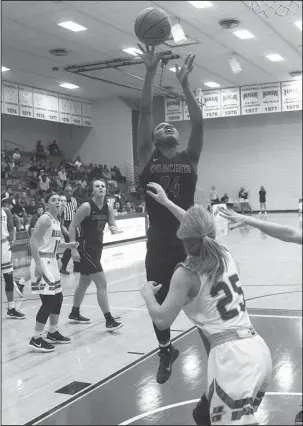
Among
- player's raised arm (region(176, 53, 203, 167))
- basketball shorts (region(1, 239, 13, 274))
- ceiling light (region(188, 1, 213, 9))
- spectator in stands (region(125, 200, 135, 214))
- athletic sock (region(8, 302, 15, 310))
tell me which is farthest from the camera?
athletic sock (region(8, 302, 15, 310))

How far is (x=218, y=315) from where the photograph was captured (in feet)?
8.18

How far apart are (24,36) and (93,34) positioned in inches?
107

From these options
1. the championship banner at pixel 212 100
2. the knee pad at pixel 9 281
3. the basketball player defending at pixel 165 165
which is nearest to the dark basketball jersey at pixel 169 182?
the basketball player defending at pixel 165 165

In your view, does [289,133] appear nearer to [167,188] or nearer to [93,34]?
[93,34]

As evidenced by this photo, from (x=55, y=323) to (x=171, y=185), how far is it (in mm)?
3758

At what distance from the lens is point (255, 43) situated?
7.11 m

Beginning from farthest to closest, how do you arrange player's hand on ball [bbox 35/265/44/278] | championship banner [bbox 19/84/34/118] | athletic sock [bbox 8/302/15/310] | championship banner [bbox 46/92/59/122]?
championship banner [bbox 19/84/34/118]
athletic sock [bbox 8/302/15/310]
championship banner [bbox 46/92/59/122]
player's hand on ball [bbox 35/265/44/278]

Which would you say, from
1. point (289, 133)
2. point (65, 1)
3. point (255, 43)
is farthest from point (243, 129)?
point (255, 43)

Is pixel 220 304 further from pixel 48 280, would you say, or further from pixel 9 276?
pixel 9 276

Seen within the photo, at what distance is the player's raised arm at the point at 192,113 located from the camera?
272cm

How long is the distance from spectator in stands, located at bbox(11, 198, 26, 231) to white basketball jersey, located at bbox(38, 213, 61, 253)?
46.5 inches

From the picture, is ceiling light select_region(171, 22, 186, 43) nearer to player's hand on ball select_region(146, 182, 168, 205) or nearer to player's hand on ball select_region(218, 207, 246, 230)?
player's hand on ball select_region(146, 182, 168, 205)

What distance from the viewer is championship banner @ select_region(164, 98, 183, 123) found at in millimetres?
3344

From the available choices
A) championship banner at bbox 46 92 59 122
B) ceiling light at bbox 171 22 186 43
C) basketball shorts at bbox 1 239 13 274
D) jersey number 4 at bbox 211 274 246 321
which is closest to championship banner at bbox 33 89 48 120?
championship banner at bbox 46 92 59 122
